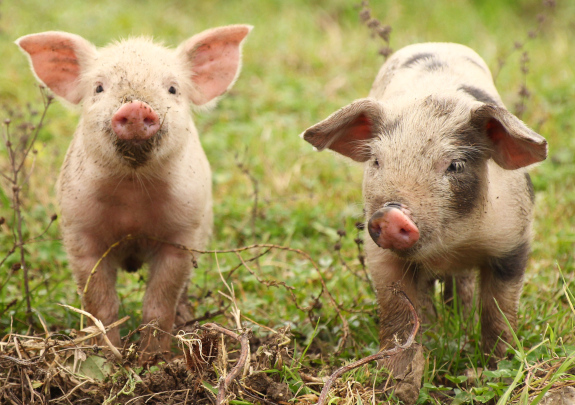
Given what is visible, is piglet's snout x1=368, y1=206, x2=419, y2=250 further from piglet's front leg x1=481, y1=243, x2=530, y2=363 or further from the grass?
piglet's front leg x1=481, y1=243, x2=530, y2=363

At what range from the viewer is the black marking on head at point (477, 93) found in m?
4.24

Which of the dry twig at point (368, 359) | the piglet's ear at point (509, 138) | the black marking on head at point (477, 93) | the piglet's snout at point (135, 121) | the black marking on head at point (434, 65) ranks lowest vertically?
the dry twig at point (368, 359)

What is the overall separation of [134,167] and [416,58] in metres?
2.03

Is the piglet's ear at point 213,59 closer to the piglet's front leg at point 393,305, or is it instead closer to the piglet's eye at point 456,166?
the piglet's front leg at point 393,305

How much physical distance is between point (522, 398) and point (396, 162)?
1.21 metres

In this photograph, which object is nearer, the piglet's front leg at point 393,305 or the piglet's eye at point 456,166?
the piglet's eye at point 456,166

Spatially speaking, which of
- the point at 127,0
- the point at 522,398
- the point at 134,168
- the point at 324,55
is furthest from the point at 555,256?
the point at 127,0

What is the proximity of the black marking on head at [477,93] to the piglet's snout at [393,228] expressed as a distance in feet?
4.07

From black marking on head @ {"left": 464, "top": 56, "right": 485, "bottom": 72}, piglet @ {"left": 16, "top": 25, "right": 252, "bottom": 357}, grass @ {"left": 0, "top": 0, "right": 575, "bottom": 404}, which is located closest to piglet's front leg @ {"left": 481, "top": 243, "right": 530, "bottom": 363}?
grass @ {"left": 0, "top": 0, "right": 575, "bottom": 404}

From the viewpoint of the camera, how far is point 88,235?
432 centimetres

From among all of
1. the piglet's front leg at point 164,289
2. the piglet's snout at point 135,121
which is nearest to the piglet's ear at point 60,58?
the piglet's snout at point 135,121

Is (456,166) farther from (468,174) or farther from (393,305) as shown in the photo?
(393,305)

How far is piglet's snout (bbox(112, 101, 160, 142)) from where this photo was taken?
11.9ft

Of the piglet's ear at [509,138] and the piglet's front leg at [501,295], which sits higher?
the piglet's ear at [509,138]
